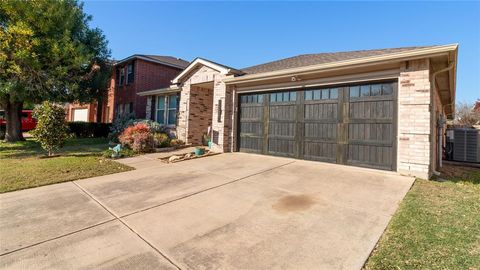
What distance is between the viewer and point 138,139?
396 inches

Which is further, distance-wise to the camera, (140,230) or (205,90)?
(205,90)

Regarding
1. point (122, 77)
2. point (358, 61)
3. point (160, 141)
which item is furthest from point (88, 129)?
point (358, 61)

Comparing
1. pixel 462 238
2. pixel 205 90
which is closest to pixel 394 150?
pixel 462 238

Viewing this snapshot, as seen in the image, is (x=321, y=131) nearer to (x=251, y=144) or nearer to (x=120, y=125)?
(x=251, y=144)

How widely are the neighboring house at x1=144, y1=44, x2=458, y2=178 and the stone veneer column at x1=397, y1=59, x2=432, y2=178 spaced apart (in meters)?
0.02

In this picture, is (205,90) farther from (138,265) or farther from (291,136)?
(138,265)

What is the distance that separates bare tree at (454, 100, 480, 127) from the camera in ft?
73.5

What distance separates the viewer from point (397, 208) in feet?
12.8

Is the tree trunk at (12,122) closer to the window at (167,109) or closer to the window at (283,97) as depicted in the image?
the window at (167,109)

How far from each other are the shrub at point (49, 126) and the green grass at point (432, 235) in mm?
10850

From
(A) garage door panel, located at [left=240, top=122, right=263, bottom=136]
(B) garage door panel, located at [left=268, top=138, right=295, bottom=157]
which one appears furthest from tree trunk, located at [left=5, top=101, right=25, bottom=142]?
(B) garage door panel, located at [left=268, top=138, right=295, bottom=157]

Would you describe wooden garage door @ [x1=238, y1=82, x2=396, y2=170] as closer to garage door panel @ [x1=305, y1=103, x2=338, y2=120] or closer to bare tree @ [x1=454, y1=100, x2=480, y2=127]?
garage door panel @ [x1=305, y1=103, x2=338, y2=120]

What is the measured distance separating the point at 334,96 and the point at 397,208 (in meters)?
4.18

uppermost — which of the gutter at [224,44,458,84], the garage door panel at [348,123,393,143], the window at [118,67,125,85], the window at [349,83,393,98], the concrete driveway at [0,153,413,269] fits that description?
the window at [118,67,125,85]
